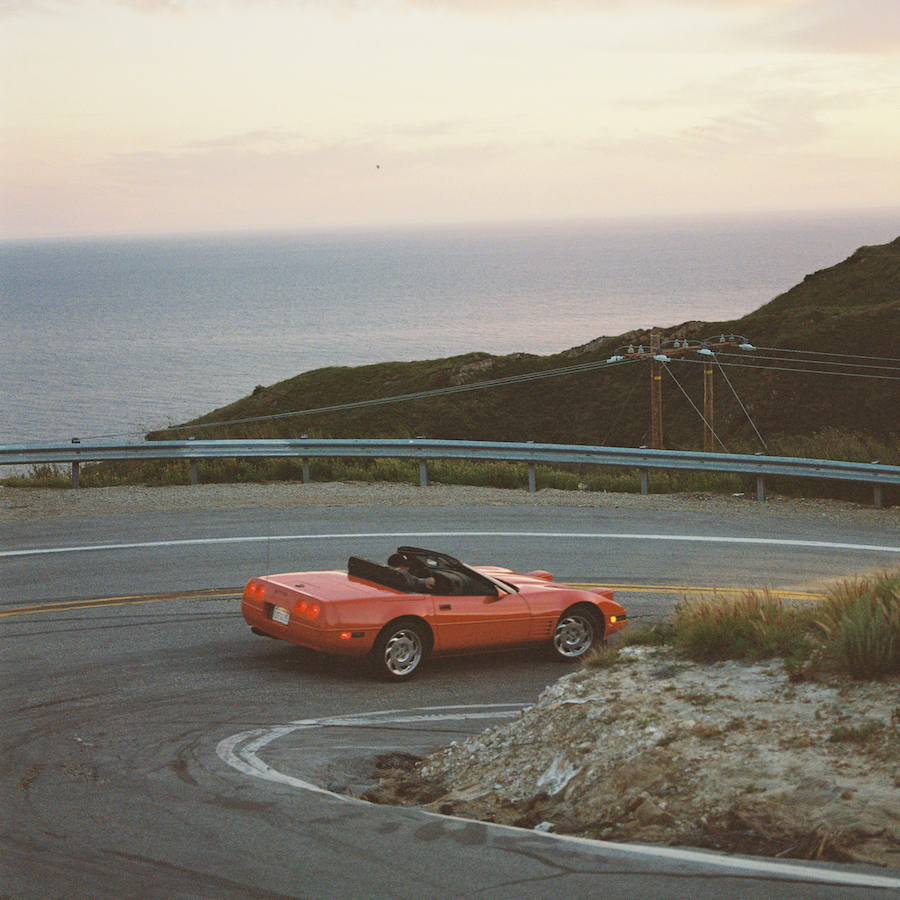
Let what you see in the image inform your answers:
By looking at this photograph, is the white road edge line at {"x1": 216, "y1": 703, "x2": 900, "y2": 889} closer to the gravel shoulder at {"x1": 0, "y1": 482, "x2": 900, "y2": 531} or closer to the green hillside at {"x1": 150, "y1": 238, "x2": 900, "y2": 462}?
the gravel shoulder at {"x1": 0, "y1": 482, "x2": 900, "y2": 531}

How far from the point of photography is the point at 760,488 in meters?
19.5

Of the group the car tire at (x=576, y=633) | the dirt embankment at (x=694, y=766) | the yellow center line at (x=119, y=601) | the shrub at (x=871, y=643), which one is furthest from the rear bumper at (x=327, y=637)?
the shrub at (x=871, y=643)

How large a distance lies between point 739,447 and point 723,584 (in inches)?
465

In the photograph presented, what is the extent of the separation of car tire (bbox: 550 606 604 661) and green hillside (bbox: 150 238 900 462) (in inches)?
2074

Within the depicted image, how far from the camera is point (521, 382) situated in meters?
84.7

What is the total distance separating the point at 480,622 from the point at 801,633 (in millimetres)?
2993

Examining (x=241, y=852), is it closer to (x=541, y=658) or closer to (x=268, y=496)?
(x=541, y=658)

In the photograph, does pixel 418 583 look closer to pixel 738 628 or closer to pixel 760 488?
pixel 738 628

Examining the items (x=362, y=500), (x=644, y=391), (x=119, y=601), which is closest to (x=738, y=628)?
(x=119, y=601)

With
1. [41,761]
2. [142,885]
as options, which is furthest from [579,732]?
[41,761]

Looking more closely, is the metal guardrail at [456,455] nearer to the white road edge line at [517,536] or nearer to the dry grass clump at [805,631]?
the white road edge line at [517,536]

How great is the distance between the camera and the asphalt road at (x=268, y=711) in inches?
223

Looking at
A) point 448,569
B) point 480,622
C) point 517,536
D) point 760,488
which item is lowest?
point 480,622

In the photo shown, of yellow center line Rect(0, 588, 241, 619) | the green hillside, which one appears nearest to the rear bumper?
yellow center line Rect(0, 588, 241, 619)
